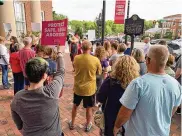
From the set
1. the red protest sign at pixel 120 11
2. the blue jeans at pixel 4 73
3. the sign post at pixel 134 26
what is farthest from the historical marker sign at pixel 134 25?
the blue jeans at pixel 4 73

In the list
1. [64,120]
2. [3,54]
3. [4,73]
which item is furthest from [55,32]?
[4,73]

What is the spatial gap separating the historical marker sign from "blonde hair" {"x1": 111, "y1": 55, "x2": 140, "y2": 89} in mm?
4000

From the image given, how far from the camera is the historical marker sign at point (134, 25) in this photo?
19.4ft

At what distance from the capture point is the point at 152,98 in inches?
69.2

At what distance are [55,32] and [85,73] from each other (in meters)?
0.90

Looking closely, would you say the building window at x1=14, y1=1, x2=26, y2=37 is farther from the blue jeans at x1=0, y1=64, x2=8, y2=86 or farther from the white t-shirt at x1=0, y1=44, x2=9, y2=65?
the white t-shirt at x1=0, y1=44, x2=9, y2=65

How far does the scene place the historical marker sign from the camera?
5.92 meters

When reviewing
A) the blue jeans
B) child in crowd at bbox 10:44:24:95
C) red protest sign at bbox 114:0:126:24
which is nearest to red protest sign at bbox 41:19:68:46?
child in crowd at bbox 10:44:24:95

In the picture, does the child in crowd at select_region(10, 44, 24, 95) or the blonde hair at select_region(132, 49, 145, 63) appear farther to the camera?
the child in crowd at select_region(10, 44, 24, 95)

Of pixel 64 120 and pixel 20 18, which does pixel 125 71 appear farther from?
pixel 20 18

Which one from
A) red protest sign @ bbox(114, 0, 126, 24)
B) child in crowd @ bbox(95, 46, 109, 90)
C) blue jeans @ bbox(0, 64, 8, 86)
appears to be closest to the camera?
child in crowd @ bbox(95, 46, 109, 90)

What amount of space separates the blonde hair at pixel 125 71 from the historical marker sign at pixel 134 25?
400cm

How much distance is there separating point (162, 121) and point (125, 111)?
38cm

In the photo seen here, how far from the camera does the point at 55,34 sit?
10.8ft
